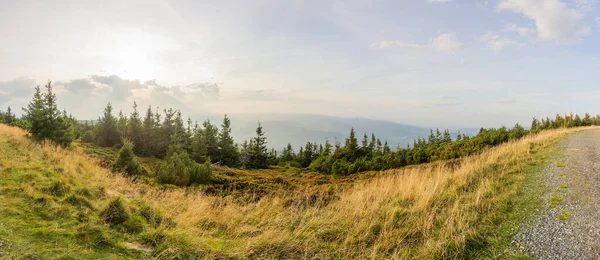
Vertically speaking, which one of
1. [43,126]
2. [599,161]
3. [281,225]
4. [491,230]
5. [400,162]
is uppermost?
[43,126]

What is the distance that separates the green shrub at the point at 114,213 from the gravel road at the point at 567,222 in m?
8.33

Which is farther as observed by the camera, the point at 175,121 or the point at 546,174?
the point at 175,121

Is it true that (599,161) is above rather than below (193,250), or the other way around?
above

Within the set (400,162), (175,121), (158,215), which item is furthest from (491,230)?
(175,121)

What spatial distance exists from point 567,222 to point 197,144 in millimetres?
52991

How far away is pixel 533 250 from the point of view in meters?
4.75

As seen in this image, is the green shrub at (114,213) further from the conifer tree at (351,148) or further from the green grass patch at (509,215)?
the conifer tree at (351,148)

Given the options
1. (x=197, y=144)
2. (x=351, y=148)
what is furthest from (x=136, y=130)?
(x=351, y=148)

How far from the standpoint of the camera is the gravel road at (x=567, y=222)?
4699mm

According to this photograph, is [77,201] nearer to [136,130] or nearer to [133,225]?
[133,225]

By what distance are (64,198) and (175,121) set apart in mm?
52577

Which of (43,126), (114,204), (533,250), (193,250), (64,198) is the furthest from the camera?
(43,126)

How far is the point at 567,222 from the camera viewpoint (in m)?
5.63

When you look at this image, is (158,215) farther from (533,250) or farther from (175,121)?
(175,121)
